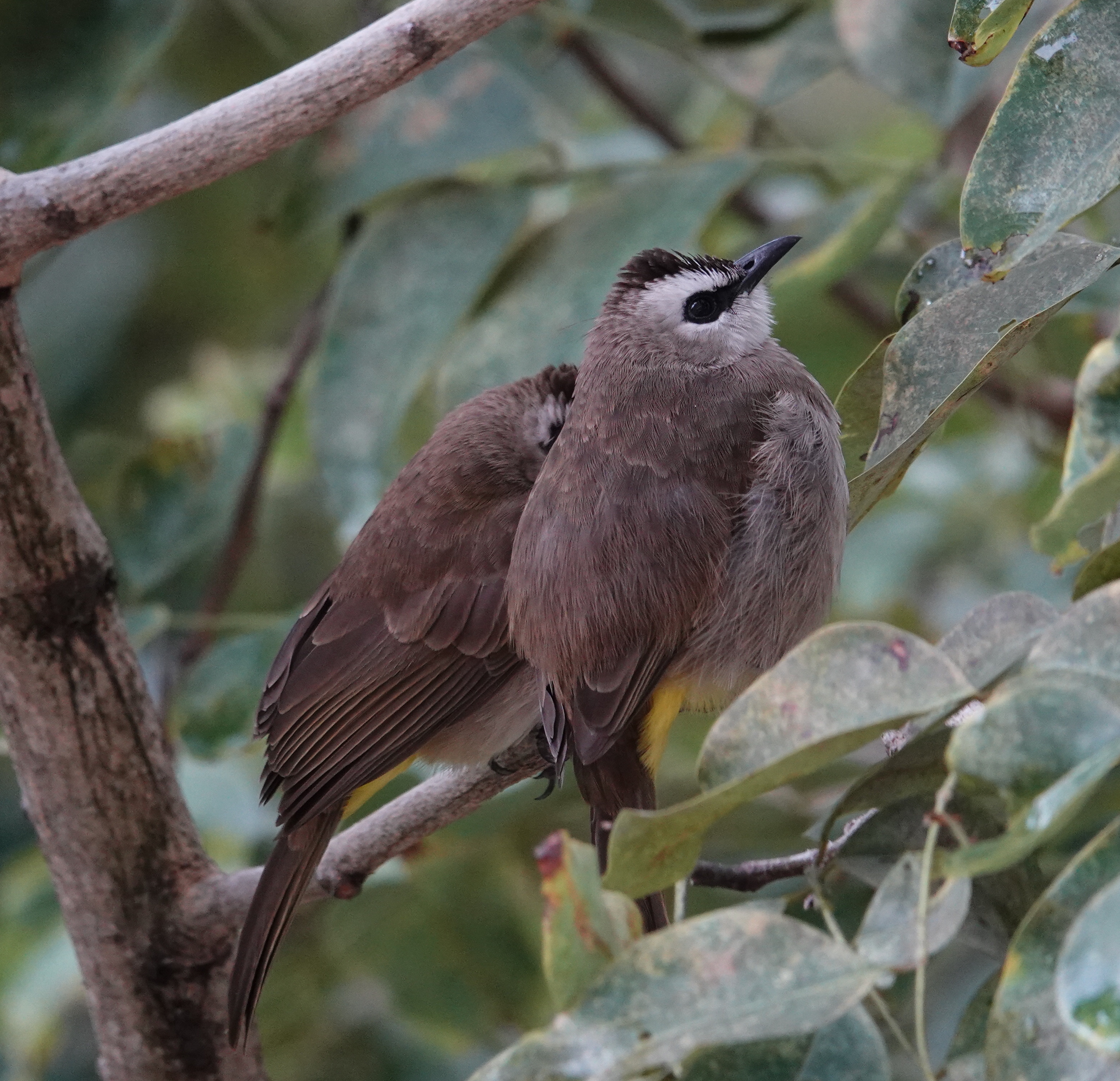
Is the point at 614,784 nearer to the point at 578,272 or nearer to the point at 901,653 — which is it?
the point at 901,653

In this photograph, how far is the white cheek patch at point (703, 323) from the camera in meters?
2.02

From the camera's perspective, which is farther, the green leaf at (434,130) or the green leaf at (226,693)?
the green leaf at (434,130)

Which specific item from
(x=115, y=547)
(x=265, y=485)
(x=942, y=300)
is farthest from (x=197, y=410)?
(x=942, y=300)

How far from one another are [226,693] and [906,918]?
164cm

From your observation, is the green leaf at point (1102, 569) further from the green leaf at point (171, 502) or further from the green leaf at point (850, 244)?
the green leaf at point (171, 502)

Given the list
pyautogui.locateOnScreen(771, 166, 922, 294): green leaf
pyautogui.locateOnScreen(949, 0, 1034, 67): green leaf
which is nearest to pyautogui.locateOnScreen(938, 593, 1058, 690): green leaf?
pyautogui.locateOnScreen(949, 0, 1034, 67): green leaf

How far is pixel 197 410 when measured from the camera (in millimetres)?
3666

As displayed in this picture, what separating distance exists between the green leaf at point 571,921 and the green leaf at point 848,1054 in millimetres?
100

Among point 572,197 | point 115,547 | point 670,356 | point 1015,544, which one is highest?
point 572,197

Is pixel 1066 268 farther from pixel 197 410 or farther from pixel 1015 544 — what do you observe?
pixel 197 410

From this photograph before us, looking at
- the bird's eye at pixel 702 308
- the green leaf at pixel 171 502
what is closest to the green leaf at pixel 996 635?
the bird's eye at pixel 702 308

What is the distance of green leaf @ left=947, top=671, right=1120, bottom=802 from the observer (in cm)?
78

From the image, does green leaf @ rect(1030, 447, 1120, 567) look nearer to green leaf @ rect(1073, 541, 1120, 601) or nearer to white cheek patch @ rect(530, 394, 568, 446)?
green leaf @ rect(1073, 541, 1120, 601)

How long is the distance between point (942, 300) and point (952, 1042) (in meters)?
0.52
